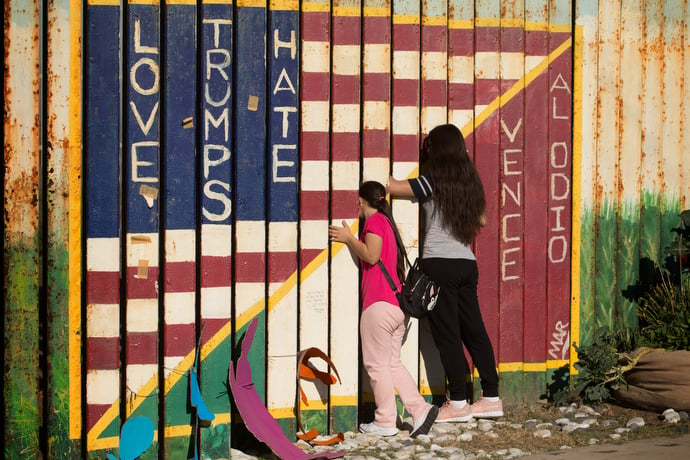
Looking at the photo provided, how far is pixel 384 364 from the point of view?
5594mm

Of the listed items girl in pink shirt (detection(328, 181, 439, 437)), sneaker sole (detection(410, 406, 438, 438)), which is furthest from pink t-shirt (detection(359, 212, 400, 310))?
sneaker sole (detection(410, 406, 438, 438))

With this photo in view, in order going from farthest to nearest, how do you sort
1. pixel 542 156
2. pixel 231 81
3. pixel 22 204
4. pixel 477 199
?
pixel 542 156 → pixel 477 199 → pixel 231 81 → pixel 22 204

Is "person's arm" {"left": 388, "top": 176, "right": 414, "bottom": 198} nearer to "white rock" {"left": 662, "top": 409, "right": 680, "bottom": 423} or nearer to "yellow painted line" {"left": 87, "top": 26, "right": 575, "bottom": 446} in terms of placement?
"yellow painted line" {"left": 87, "top": 26, "right": 575, "bottom": 446}

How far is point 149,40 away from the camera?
16.9 feet

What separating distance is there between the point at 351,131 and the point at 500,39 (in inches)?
Result: 46.8

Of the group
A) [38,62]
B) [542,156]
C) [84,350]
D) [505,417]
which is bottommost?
[505,417]

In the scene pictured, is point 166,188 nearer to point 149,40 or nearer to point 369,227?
point 149,40

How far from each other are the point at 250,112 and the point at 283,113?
0.20m

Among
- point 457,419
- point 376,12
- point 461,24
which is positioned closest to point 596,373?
point 457,419

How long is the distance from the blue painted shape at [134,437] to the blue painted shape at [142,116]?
1.01 metres

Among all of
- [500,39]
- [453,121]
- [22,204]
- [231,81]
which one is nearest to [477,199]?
[453,121]

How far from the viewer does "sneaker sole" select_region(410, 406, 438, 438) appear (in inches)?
220

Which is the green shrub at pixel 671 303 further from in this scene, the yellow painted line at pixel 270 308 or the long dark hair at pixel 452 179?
the long dark hair at pixel 452 179

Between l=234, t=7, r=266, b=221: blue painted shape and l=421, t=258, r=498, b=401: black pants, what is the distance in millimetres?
1163
